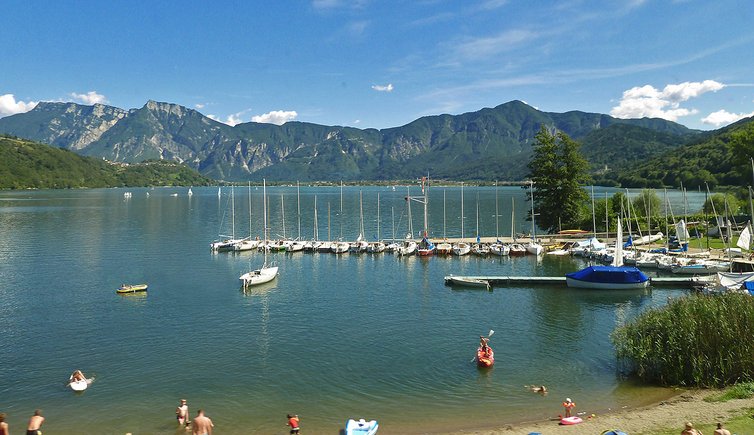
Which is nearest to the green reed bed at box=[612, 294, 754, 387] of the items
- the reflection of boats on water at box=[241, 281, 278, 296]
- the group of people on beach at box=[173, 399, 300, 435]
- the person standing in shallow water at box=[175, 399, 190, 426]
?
the group of people on beach at box=[173, 399, 300, 435]

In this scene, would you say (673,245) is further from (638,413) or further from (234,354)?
(234,354)

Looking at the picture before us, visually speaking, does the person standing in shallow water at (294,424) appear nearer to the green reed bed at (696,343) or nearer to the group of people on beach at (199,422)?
the group of people on beach at (199,422)

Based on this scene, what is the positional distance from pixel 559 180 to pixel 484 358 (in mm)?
65907

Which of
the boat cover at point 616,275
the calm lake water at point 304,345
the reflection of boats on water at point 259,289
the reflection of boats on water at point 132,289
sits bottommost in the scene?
the calm lake water at point 304,345

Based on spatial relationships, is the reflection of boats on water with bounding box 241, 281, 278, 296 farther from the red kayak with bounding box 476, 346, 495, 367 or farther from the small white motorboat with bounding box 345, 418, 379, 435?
the small white motorboat with bounding box 345, 418, 379, 435

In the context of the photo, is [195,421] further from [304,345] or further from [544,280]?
[544,280]

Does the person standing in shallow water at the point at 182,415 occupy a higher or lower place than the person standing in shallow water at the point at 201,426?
lower

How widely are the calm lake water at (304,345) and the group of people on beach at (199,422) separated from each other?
100 centimetres

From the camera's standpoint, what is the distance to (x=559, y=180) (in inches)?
3617

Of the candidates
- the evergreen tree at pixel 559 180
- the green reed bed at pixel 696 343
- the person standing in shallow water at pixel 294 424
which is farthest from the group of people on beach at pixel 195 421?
the evergreen tree at pixel 559 180

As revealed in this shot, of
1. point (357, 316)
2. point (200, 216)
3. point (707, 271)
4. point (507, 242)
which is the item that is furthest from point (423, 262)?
point (200, 216)

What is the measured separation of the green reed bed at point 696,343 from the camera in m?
27.0

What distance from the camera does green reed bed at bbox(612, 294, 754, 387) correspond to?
27.0 metres

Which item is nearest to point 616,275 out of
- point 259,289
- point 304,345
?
point 304,345
